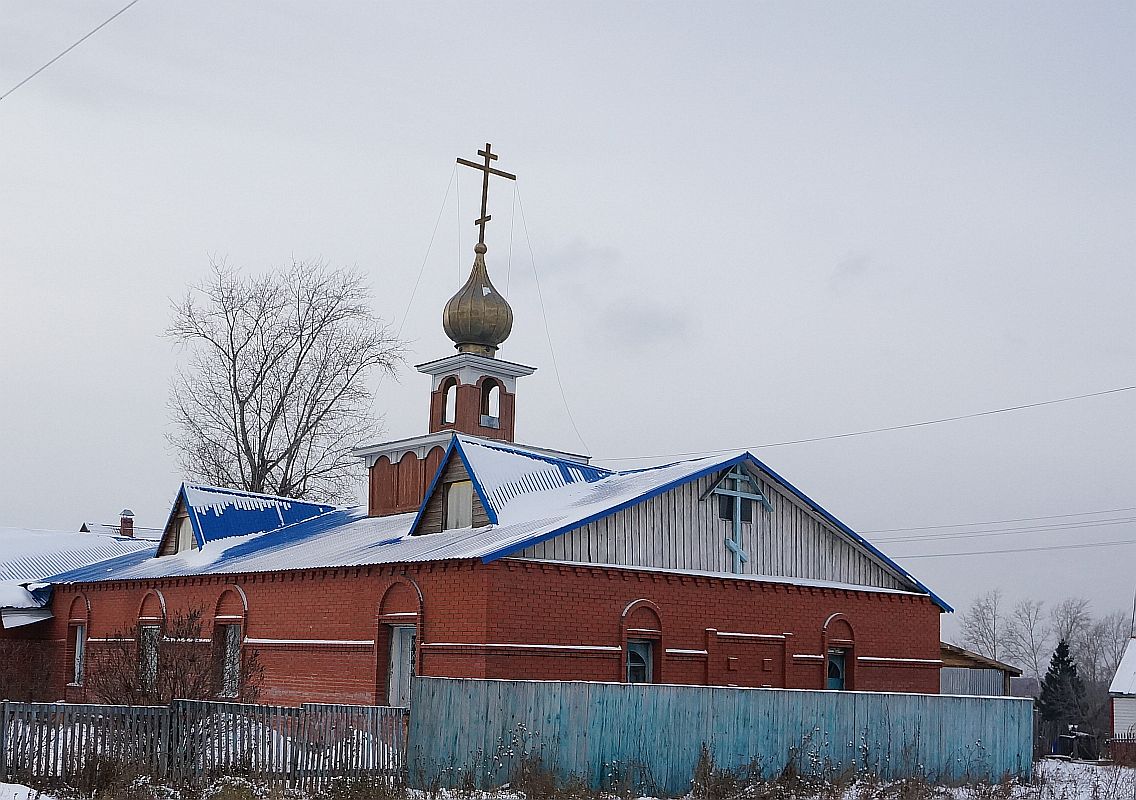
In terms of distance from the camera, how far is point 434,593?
914 inches

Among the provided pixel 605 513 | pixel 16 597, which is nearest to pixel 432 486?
pixel 605 513

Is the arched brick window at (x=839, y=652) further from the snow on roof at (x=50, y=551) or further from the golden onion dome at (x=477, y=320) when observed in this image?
the snow on roof at (x=50, y=551)

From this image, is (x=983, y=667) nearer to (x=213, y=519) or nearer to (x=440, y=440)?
(x=440, y=440)

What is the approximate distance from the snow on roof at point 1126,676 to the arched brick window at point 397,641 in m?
30.2

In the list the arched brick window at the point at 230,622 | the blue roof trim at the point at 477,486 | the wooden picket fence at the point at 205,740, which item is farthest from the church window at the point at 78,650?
the wooden picket fence at the point at 205,740

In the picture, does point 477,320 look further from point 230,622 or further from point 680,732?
point 680,732

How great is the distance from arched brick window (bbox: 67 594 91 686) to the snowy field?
19.6m

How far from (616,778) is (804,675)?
9.21 meters

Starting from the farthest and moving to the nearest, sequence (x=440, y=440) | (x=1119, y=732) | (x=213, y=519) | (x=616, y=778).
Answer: (x=1119, y=732), (x=213, y=519), (x=440, y=440), (x=616, y=778)

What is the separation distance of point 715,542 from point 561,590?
3.96 m

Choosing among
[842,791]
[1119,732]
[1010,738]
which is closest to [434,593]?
[842,791]

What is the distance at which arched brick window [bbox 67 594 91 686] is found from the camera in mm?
34094

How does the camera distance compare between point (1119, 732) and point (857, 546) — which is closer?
point (857, 546)

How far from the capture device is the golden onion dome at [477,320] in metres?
32.5
